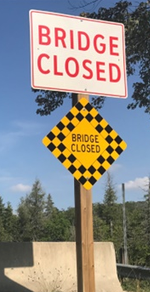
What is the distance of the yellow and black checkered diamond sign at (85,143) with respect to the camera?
201 inches

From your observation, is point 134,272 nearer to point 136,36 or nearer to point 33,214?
point 136,36

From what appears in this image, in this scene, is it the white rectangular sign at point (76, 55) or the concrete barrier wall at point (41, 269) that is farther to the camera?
the concrete barrier wall at point (41, 269)

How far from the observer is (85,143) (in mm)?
5191

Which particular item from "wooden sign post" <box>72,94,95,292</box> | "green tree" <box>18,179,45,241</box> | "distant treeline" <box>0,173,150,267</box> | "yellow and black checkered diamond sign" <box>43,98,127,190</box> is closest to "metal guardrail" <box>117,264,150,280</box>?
"wooden sign post" <box>72,94,95,292</box>

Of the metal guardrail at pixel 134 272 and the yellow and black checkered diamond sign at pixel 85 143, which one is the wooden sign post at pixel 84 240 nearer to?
the yellow and black checkered diamond sign at pixel 85 143

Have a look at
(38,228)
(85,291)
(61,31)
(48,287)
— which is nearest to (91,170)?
(85,291)

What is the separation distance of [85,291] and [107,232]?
52.6 m

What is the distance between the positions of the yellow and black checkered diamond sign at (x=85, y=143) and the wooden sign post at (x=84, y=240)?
0.13 meters

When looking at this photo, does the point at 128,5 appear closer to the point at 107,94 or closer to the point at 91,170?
the point at 107,94

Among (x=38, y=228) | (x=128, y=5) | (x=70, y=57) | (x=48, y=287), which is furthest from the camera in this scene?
(x=38, y=228)

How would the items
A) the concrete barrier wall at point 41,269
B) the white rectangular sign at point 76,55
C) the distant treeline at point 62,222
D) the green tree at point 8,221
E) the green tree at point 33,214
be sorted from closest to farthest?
the white rectangular sign at point 76,55
the concrete barrier wall at point 41,269
the distant treeline at point 62,222
the green tree at point 33,214
the green tree at point 8,221

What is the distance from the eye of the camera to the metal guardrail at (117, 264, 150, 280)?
886cm

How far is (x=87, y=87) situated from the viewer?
17.7 ft

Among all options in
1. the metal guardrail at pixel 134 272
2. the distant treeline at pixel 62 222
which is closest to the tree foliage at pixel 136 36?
the metal guardrail at pixel 134 272
